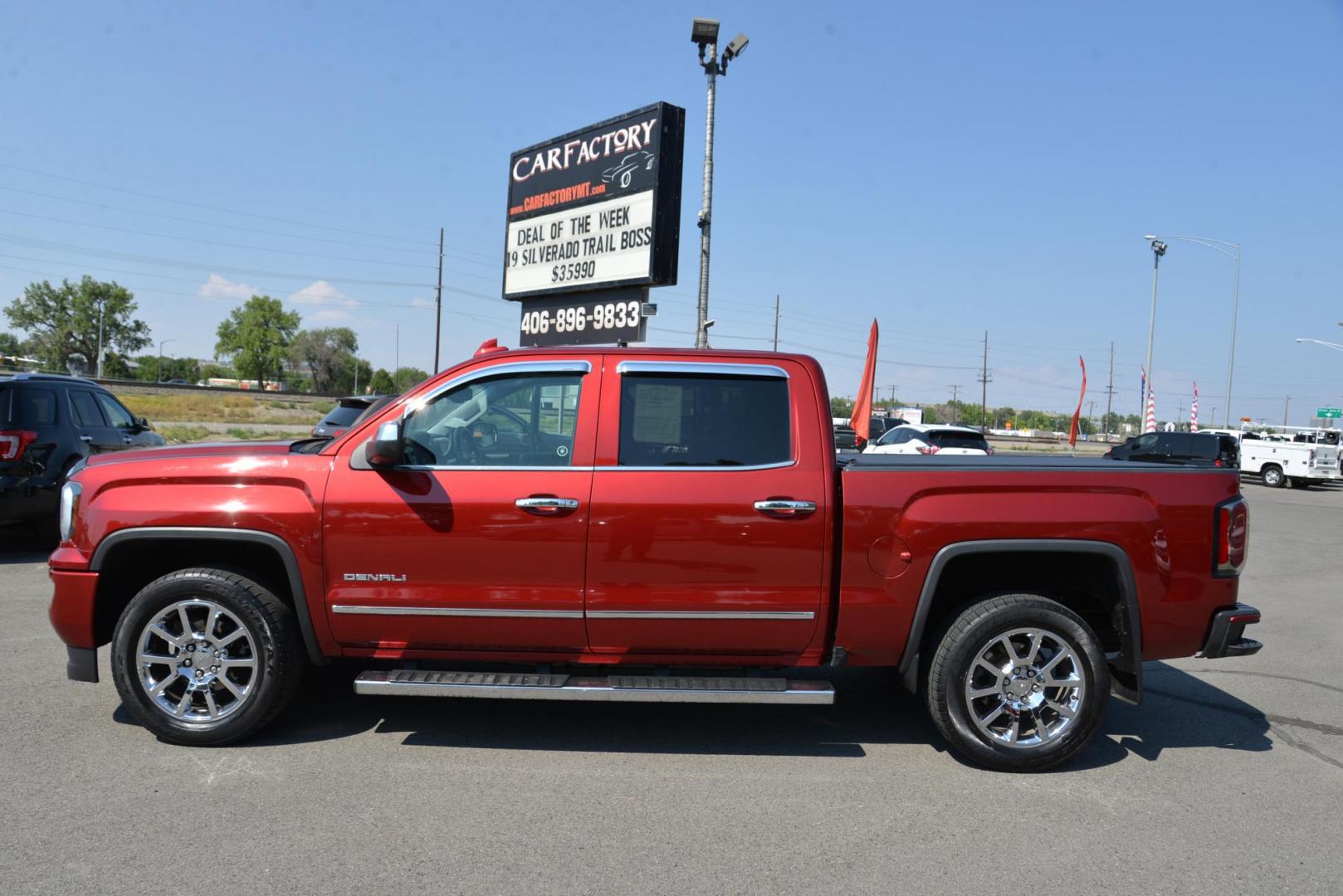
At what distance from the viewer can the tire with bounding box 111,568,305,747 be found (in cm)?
427

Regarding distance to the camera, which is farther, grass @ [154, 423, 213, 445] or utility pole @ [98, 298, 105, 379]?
utility pole @ [98, 298, 105, 379]

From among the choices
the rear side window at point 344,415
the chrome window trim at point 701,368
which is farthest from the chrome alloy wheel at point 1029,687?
the rear side window at point 344,415

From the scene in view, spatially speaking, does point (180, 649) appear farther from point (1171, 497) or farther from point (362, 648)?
point (1171, 497)

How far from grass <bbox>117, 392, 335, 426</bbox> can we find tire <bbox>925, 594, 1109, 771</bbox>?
3815cm

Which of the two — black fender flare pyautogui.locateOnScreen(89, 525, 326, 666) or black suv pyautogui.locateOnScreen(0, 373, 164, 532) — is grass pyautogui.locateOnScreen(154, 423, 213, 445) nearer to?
black suv pyautogui.locateOnScreen(0, 373, 164, 532)

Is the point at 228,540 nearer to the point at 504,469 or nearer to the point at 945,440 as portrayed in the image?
the point at 504,469

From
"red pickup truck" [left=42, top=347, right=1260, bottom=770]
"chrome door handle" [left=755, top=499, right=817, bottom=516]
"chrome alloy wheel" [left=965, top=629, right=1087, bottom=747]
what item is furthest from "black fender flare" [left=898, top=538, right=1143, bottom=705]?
"chrome door handle" [left=755, top=499, right=817, bottom=516]

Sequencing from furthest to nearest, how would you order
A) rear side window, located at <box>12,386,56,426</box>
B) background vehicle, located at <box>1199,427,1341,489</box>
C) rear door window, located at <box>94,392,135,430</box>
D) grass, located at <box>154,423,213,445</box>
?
background vehicle, located at <box>1199,427,1341,489</box>
grass, located at <box>154,423,213,445</box>
rear door window, located at <box>94,392,135,430</box>
rear side window, located at <box>12,386,56,426</box>

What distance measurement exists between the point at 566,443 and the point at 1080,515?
2.45 meters

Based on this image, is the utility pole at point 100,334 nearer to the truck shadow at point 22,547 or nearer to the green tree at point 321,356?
the green tree at point 321,356

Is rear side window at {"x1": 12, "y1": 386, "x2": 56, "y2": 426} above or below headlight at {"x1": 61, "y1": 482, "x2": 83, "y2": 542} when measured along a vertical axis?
above

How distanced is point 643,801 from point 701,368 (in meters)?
2.00

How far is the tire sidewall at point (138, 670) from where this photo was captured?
426cm

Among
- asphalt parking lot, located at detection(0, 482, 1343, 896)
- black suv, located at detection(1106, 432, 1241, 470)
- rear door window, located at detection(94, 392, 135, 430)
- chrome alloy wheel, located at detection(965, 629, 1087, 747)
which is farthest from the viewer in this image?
black suv, located at detection(1106, 432, 1241, 470)
